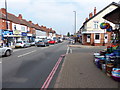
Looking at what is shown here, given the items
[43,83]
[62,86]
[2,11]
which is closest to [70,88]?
[62,86]

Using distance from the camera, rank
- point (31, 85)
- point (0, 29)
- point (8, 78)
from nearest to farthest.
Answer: point (31, 85) < point (8, 78) < point (0, 29)

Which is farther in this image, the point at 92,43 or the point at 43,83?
the point at 92,43

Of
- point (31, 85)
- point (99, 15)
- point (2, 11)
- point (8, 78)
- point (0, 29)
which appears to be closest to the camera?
point (31, 85)

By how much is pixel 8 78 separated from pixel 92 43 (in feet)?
78.4

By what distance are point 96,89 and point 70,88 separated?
0.92 meters

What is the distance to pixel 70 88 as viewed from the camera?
3875 mm

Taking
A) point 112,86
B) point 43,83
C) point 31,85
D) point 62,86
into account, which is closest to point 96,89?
point 112,86

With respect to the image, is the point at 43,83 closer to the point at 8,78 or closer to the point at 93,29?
the point at 8,78

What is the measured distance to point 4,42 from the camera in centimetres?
2464

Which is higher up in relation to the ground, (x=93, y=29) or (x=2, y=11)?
(x=2, y=11)

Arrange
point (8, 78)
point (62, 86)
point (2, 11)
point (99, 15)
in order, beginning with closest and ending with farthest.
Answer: point (62, 86) < point (8, 78) < point (99, 15) < point (2, 11)

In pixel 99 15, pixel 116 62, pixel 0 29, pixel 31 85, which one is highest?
pixel 99 15

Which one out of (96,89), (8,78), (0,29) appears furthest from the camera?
(0,29)

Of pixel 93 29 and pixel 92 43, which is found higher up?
pixel 93 29
